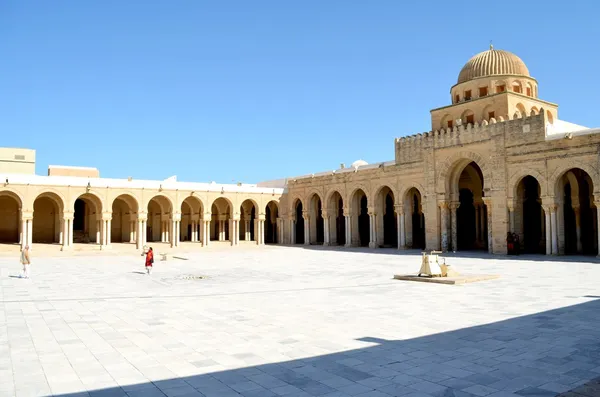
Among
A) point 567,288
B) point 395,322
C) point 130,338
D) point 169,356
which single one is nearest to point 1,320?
point 130,338

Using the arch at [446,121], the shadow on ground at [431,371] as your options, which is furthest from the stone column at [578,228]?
the shadow on ground at [431,371]

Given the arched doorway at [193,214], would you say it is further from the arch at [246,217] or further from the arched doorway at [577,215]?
the arched doorway at [577,215]

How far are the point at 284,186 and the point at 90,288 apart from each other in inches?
1055

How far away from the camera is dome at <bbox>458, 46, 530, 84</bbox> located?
26.6 m

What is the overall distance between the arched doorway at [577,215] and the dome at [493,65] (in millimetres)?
7255

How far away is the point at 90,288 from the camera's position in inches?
470

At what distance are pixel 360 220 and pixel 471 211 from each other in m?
8.07

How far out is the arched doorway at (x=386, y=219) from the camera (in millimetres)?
29172

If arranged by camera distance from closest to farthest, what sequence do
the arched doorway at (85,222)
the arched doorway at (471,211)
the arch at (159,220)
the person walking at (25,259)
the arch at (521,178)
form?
the person walking at (25,259) → the arch at (521,178) → the arched doorway at (471,211) → the arched doorway at (85,222) → the arch at (159,220)

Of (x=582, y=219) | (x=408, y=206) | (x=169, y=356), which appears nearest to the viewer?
(x=169, y=356)

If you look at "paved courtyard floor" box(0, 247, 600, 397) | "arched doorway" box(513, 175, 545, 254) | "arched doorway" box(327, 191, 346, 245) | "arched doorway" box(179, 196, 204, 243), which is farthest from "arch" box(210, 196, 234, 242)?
"paved courtyard floor" box(0, 247, 600, 397)

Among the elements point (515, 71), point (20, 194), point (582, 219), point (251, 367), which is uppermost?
point (515, 71)

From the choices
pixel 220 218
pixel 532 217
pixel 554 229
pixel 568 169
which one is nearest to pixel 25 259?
pixel 554 229

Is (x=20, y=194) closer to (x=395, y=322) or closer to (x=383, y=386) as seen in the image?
(x=395, y=322)
